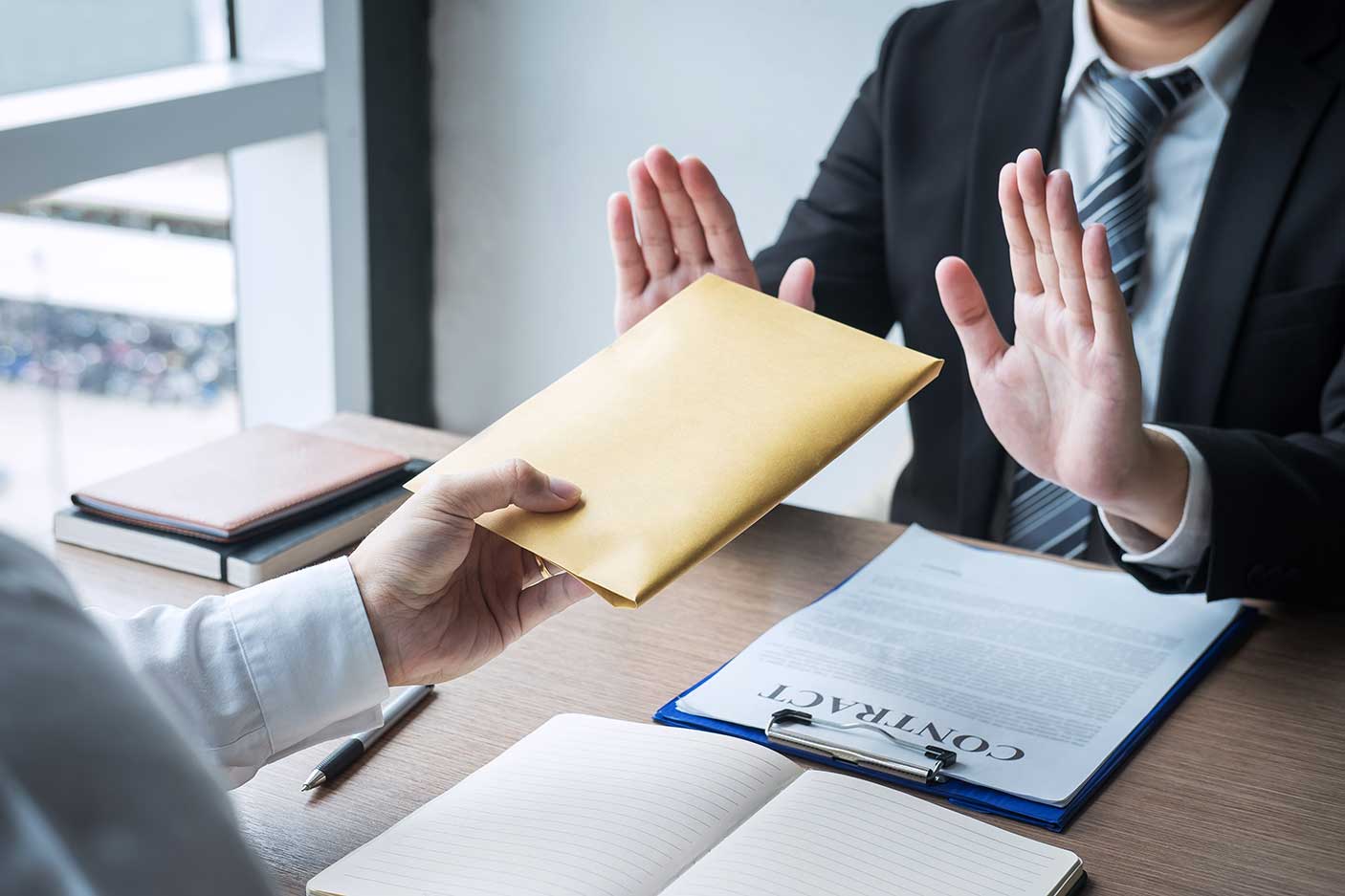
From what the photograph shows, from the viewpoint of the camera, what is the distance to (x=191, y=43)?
8.01 ft

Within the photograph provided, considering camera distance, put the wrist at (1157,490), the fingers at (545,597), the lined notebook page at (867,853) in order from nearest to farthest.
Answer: the lined notebook page at (867,853), the fingers at (545,597), the wrist at (1157,490)

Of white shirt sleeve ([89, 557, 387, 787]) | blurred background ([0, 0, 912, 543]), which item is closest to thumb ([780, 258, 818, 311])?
white shirt sleeve ([89, 557, 387, 787])

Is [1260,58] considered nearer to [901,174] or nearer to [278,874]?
[901,174]

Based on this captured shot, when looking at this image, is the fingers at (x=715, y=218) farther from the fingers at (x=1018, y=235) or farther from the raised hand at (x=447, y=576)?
the raised hand at (x=447, y=576)

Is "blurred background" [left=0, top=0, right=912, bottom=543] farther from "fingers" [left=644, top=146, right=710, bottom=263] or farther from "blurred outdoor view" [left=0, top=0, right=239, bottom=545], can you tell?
"fingers" [left=644, top=146, right=710, bottom=263]

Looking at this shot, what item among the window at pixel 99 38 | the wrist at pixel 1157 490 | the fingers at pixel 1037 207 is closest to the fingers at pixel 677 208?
the fingers at pixel 1037 207

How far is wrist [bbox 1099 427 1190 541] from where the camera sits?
1.09 meters

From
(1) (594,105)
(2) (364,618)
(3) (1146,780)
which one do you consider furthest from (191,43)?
(3) (1146,780)

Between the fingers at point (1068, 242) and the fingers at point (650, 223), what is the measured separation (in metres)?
0.38

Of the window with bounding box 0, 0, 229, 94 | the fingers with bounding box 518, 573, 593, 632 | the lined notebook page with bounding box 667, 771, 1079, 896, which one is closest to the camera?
the lined notebook page with bounding box 667, 771, 1079, 896

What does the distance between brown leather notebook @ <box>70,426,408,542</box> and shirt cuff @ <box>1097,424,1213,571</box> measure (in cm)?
68

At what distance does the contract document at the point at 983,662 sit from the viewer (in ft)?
2.91

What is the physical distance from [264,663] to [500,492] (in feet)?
0.60

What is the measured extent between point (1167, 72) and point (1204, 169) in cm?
12
